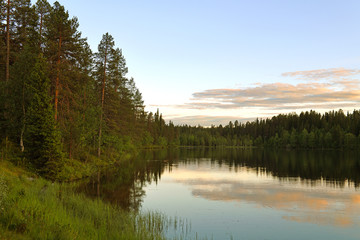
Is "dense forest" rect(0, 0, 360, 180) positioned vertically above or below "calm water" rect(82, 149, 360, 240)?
above

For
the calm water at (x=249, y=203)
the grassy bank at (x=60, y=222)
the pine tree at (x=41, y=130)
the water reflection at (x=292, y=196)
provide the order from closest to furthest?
the grassy bank at (x=60, y=222) → the calm water at (x=249, y=203) → the water reflection at (x=292, y=196) → the pine tree at (x=41, y=130)

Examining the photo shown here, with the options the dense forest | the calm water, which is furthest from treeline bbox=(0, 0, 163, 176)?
the calm water

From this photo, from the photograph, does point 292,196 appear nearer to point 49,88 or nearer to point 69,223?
point 69,223

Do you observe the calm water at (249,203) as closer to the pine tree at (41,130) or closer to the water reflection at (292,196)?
the water reflection at (292,196)

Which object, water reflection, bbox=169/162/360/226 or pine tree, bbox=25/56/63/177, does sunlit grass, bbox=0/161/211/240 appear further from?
water reflection, bbox=169/162/360/226

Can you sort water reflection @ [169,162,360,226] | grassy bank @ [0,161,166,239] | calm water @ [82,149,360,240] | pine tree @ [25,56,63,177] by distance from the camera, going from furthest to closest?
pine tree @ [25,56,63,177]
water reflection @ [169,162,360,226]
calm water @ [82,149,360,240]
grassy bank @ [0,161,166,239]

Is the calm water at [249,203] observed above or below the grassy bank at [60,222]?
below

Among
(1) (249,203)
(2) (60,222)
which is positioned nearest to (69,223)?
(2) (60,222)

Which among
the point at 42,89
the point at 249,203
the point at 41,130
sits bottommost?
the point at 249,203

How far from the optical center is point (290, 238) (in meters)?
17.4

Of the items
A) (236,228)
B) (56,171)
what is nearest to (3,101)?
(56,171)

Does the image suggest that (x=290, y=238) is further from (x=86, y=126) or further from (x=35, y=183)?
(x=86, y=126)

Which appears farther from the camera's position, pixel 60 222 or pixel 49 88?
pixel 49 88

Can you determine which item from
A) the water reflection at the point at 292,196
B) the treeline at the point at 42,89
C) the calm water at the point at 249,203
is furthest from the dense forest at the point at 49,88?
the water reflection at the point at 292,196
